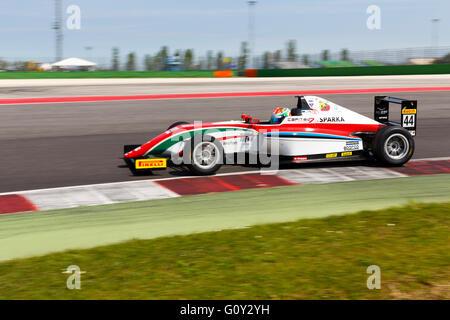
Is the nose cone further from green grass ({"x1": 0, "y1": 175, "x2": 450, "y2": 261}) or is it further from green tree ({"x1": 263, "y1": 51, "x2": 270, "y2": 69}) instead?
green tree ({"x1": 263, "y1": 51, "x2": 270, "y2": 69})

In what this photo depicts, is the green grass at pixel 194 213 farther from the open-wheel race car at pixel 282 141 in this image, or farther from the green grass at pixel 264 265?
the open-wheel race car at pixel 282 141

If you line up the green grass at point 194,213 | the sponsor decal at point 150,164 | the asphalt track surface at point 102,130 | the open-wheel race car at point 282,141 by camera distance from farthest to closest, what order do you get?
the asphalt track surface at point 102,130 → the open-wheel race car at point 282,141 → the sponsor decal at point 150,164 → the green grass at point 194,213

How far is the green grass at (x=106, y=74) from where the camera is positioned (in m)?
33.3

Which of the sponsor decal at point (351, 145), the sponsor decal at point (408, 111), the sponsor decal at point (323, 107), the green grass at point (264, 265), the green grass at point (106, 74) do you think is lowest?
A: the green grass at point (264, 265)

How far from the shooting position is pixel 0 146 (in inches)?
516

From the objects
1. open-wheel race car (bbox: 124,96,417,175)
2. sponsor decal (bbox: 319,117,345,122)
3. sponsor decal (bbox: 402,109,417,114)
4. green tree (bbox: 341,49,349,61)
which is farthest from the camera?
green tree (bbox: 341,49,349,61)

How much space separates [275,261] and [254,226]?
1339 millimetres

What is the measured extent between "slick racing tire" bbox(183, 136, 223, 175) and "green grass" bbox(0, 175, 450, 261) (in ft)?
3.73

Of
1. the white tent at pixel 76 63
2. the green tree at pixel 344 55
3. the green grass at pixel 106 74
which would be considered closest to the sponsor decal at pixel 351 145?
the green grass at pixel 106 74

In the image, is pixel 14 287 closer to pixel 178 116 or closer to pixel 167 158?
pixel 167 158

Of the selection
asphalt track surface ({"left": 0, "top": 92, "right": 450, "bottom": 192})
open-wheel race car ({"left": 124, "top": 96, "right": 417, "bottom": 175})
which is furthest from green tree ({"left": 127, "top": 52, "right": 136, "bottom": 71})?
open-wheel race car ({"left": 124, "top": 96, "right": 417, "bottom": 175})

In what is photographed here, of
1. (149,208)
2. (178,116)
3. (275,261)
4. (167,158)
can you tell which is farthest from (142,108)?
(275,261)

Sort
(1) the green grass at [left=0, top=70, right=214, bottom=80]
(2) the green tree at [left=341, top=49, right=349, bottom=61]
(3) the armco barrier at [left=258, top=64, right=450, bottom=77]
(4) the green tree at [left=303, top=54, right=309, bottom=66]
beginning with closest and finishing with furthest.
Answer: (1) the green grass at [left=0, top=70, right=214, bottom=80] → (3) the armco barrier at [left=258, top=64, right=450, bottom=77] → (2) the green tree at [left=341, top=49, right=349, bottom=61] → (4) the green tree at [left=303, top=54, right=309, bottom=66]

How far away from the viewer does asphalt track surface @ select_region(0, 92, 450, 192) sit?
10133mm
